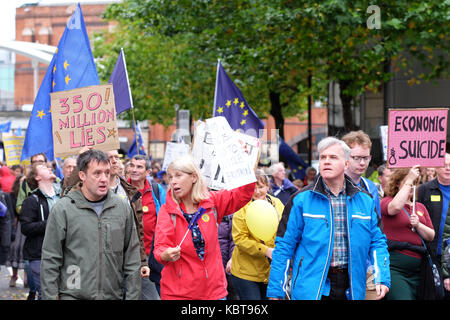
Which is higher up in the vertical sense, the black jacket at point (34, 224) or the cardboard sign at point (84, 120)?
the cardboard sign at point (84, 120)

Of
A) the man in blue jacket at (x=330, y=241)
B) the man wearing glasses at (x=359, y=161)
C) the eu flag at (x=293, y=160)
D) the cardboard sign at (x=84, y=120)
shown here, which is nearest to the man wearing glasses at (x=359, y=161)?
the man wearing glasses at (x=359, y=161)

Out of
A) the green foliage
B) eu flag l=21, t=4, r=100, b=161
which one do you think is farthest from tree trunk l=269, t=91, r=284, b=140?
eu flag l=21, t=4, r=100, b=161

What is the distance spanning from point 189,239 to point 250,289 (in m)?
2.08

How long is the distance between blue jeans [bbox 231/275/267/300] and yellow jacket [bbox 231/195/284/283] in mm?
40

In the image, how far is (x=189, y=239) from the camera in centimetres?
597

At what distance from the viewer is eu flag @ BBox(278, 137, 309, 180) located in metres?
19.8

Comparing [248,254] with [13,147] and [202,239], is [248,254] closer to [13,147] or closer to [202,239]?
[202,239]

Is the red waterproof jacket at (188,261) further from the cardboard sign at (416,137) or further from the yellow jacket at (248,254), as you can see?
the cardboard sign at (416,137)

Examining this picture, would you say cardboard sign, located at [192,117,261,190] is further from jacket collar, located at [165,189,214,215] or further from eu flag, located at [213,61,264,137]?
eu flag, located at [213,61,264,137]

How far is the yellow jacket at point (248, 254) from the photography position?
25.6 feet

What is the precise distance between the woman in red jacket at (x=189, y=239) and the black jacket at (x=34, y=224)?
2.61 meters

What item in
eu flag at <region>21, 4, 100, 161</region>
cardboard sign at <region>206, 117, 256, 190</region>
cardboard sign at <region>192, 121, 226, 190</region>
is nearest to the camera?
cardboard sign at <region>206, 117, 256, 190</region>

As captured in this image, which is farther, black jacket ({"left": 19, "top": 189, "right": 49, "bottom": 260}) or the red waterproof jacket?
black jacket ({"left": 19, "top": 189, "right": 49, "bottom": 260})

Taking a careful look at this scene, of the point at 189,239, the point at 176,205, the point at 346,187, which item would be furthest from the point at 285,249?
the point at 176,205
